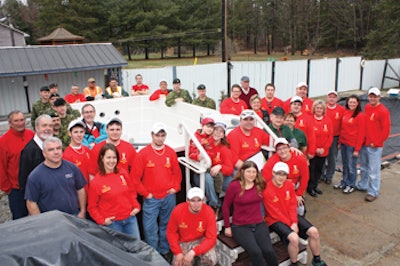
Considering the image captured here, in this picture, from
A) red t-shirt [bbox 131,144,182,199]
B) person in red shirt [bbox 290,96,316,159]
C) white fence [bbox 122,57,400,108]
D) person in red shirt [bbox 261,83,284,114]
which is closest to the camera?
red t-shirt [bbox 131,144,182,199]

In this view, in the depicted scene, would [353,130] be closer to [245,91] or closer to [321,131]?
[321,131]

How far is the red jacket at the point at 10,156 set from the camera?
4051mm

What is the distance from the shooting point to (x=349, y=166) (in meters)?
5.70

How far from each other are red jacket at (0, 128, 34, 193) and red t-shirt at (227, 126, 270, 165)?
2598 millimetres

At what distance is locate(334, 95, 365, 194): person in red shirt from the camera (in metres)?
5.44

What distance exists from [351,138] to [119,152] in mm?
3876

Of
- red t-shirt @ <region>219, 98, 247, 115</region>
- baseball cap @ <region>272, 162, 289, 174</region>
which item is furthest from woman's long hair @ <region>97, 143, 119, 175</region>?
red t-shirt @ <region>219, 98, 247, 115</region>

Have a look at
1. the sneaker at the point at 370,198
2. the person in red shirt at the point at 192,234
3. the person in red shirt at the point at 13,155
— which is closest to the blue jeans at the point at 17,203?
the person in red shirt at the point at 13,155

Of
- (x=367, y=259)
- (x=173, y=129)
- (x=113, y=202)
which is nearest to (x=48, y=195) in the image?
(x=113, y=202)

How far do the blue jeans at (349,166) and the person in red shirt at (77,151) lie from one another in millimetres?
4272

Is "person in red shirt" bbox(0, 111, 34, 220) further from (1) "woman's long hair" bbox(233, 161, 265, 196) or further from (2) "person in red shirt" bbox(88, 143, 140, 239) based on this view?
(1) "woman's long hair" bbox(233, 161, 265, 196)

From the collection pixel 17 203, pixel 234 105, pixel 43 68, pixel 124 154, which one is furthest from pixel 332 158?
pixel 43 68

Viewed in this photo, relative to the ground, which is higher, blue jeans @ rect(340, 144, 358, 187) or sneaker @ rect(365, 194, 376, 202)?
blue jeans @ rect(340, 144, 358, 187)

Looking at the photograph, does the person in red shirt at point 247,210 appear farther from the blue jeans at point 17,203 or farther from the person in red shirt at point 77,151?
the blue jeans at point 17,203
